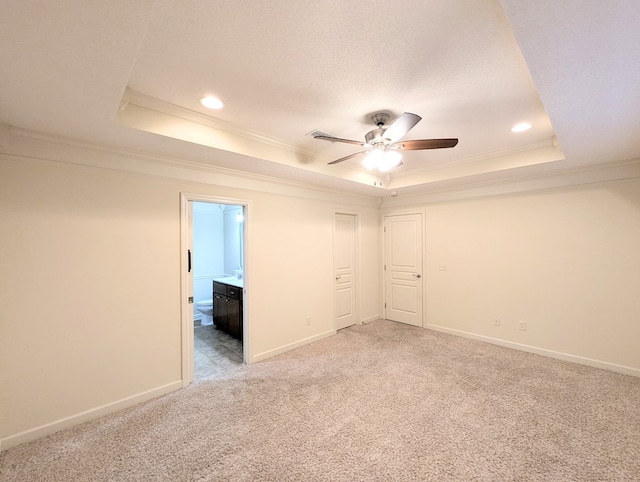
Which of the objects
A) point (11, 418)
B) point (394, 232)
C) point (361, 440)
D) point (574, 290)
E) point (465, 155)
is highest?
point (465, 155)

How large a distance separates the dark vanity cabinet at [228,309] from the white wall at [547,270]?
→ 10.4ft

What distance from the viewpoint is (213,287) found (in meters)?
4.86

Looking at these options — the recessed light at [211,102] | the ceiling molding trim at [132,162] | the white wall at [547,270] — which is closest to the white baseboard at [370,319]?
the white wall at [547,270]

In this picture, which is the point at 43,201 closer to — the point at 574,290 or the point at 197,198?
the point at 197,198

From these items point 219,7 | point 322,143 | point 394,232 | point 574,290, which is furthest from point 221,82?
point 574,290

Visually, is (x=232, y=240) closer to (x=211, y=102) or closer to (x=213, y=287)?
(x=213, y=287)

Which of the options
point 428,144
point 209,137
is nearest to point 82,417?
→ point 209,137

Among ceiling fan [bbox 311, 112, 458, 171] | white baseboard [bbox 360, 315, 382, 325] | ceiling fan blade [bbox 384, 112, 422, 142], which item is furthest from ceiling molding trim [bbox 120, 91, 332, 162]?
white baseboard [bbox 360, 315, 382, 325]

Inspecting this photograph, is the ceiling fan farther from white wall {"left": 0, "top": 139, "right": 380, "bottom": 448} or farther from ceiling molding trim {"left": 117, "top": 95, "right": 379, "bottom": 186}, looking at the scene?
white wall {"left": 0, "top": 139, "right": 380, "bottom": 448}

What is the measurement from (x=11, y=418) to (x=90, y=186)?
1839mm

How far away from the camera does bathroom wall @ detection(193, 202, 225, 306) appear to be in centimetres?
588

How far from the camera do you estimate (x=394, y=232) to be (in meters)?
5.16

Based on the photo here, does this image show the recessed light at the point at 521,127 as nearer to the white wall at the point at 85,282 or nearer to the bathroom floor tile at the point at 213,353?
the white wall at the point at 85,282

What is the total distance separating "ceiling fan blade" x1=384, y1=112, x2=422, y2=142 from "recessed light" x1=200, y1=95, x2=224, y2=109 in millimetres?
1350
